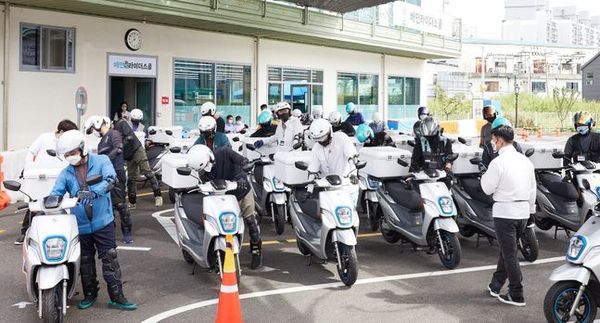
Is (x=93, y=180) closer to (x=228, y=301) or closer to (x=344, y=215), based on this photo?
(x=228, y=301)

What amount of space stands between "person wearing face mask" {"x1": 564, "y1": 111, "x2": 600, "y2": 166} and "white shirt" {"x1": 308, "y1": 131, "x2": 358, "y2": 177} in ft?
11.7

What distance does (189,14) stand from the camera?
16.8 m

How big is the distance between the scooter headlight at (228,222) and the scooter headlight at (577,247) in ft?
10.4

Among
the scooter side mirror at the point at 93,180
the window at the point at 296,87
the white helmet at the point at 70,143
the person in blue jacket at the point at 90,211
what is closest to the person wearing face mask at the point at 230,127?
the window at the point at 296,87

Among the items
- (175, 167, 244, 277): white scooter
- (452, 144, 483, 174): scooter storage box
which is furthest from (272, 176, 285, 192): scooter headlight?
(452, 144, 483, 174): scooter storage box

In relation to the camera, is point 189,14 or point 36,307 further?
point 189,14

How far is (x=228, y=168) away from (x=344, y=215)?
1.44 m

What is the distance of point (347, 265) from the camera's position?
21.2 feet

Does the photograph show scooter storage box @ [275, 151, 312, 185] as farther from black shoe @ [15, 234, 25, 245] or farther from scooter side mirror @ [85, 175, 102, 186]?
black shoe @ [15, 234, 25, 245]

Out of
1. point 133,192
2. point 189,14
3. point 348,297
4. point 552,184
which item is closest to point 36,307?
point 348,297

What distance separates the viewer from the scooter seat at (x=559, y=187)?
8438 mm

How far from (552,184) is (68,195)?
259 inches

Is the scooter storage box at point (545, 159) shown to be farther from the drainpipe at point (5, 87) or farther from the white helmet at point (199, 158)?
the drainpipe at point (5, 87)

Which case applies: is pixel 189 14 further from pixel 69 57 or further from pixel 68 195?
pixel 68 195
